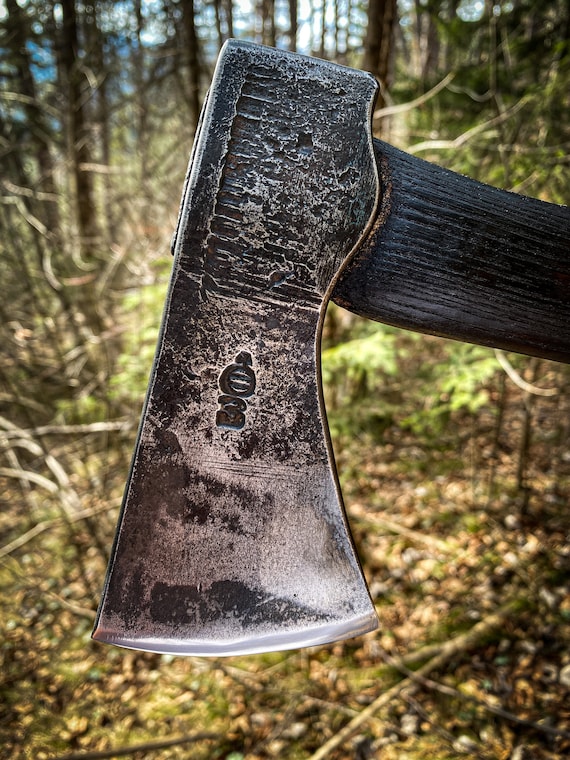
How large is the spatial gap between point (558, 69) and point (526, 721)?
3947 mm

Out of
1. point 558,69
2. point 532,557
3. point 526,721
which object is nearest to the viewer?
point 526,721

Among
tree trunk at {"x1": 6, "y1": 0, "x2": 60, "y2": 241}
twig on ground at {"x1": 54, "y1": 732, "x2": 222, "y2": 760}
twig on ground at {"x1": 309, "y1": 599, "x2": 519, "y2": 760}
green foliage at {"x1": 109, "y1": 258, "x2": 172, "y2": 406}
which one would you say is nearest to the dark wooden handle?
twig on ground at {"x1": 309, "y1": 599, "x2": 519, "y2": 760}

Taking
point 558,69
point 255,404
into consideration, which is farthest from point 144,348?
point 558,69

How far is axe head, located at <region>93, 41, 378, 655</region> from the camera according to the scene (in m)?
0.79

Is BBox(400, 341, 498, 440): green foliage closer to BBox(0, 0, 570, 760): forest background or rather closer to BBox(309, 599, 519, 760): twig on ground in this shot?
BBox(0, 0, 570, 760): forest background

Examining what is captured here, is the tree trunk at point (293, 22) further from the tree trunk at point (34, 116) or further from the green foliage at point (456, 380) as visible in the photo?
the green foliage at point (456, 380)

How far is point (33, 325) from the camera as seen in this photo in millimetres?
5766

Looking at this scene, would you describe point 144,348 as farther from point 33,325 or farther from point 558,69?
point 558,69

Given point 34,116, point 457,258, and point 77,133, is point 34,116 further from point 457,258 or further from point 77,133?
point 457,258

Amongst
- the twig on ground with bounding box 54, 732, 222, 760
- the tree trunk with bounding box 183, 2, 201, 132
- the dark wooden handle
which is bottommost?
the twig on ground with bounding box 54, 732, 222, 760

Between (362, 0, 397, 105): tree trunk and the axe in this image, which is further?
(362, 0, 397, 105): tree trunk

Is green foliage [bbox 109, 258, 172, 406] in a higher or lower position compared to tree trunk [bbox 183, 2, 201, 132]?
lower

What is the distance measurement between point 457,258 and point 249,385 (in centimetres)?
47

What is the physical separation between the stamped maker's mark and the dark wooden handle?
232 millimetres
